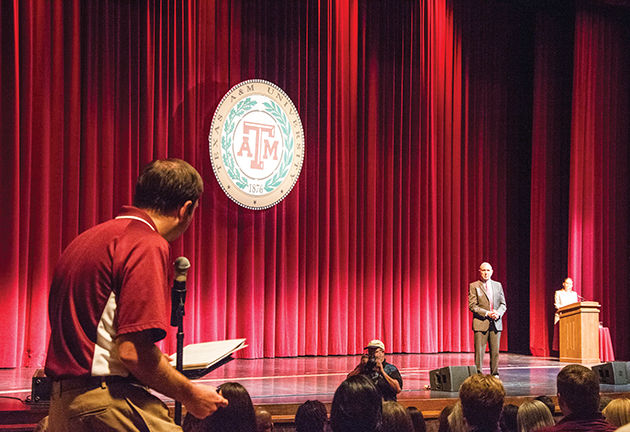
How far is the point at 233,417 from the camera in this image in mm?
2406

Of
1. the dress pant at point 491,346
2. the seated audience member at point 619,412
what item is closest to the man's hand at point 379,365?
the seated audience member at point 619,412

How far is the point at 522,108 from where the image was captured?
11.7 m

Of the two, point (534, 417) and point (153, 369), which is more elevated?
point (153, 369)

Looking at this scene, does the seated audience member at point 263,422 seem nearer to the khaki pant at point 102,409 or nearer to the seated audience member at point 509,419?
the seated audience member at point 509,419

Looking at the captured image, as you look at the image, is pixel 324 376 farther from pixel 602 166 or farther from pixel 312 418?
pixel 602 166

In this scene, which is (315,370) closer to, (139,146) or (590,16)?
(139,146)

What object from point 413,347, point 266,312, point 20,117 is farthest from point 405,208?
point 20,117

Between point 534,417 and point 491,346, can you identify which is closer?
point 534,417

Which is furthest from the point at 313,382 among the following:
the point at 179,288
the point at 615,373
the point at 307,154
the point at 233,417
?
the point at 179,288

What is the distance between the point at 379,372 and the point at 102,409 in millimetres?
3685

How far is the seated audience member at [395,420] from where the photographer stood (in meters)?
2.80

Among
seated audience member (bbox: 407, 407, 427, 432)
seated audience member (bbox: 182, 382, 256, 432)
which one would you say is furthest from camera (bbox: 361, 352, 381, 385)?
seated audience member (bbox: 182, 382, 256, 432)

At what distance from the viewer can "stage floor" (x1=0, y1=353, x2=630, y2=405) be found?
559 cm

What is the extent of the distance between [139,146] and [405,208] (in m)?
3.82
